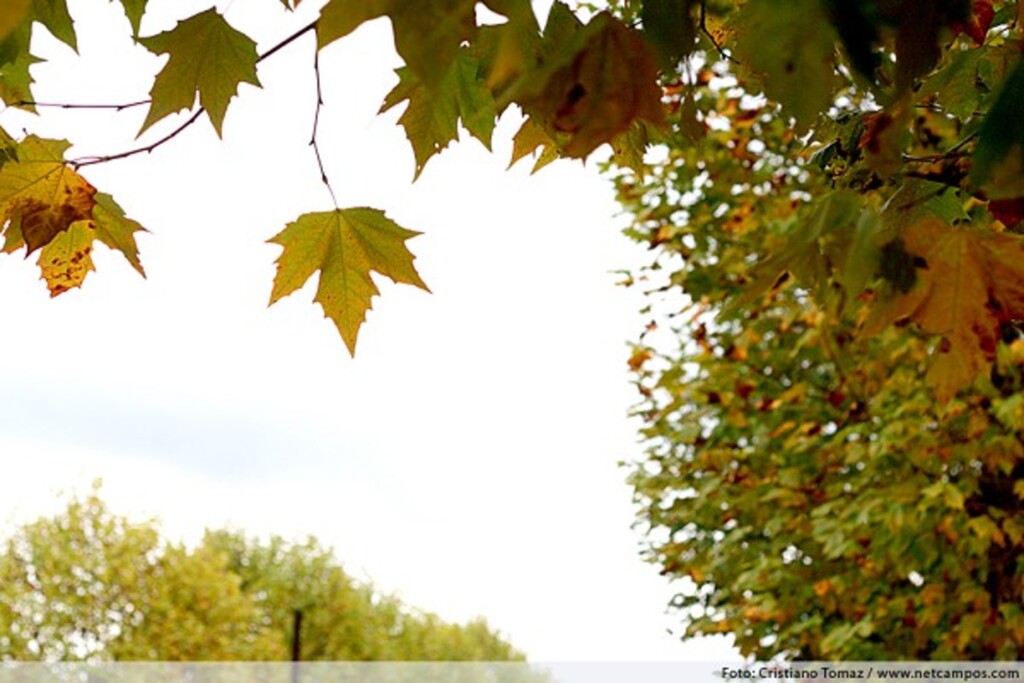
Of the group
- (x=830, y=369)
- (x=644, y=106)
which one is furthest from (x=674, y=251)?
(x=644, y=106)

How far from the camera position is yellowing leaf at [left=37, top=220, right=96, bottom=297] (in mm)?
1627

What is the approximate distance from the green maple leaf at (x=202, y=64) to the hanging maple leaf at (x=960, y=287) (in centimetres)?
69

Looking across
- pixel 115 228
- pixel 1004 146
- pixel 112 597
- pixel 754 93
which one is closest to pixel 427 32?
pixel 1004 146

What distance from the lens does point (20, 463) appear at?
15.4 metres

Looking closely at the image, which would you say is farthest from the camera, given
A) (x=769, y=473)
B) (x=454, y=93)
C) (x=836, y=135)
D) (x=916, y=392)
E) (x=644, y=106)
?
(x=769, y=473)

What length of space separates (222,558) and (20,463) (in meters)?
3.05

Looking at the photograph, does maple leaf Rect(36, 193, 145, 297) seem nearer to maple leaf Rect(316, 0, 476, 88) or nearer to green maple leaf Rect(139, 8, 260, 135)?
green maple leaf Rect(139, 8, 260, 135)

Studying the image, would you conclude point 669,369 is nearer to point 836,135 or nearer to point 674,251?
point 674,251

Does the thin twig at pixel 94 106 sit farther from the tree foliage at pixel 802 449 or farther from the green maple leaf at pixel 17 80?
the tree foliage at pixel 802 449

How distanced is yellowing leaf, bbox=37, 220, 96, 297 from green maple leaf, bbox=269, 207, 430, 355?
0.38 metres

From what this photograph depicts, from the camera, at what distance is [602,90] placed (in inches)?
31.8

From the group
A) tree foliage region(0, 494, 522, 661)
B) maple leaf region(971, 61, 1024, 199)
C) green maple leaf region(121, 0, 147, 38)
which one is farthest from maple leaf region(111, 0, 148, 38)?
tree foliage region(0, 494, 522, 661)

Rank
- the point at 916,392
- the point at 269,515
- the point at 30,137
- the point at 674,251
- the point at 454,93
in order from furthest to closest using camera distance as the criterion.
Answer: the point at 269,515 < the point at 674,251 < the point at 916,392 < the point at 30,137 < the point at 454,93

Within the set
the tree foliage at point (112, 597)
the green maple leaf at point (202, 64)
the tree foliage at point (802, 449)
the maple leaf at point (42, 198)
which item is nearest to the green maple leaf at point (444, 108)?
the green maple leaf at point (202, 64)
